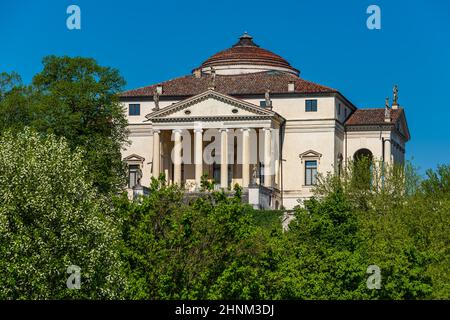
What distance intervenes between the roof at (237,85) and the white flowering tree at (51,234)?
198 feet

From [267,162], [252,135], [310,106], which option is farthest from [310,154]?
[252,135]

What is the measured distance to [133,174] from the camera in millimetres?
121250

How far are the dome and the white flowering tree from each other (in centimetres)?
6845

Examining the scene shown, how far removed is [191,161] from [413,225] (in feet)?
142

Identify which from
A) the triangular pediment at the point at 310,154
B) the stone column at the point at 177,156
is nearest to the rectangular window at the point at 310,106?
the triangular pediment at the point at 310,154

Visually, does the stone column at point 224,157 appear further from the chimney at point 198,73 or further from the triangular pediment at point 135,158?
the chimney at point 198,73

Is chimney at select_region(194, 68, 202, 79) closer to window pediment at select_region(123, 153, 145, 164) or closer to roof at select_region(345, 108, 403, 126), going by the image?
window pediment at select_region(123, 153, 145, 164)

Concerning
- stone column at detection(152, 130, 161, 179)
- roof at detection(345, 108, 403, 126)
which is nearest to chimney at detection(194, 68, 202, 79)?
stone column at detection(152, 130, 161, 179)

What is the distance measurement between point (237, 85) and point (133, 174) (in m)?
12.6

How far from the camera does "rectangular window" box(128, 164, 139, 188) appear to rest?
4729 inches

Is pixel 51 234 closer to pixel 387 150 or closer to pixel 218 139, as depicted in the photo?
pixel 218 139

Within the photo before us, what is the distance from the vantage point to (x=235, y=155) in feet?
391
